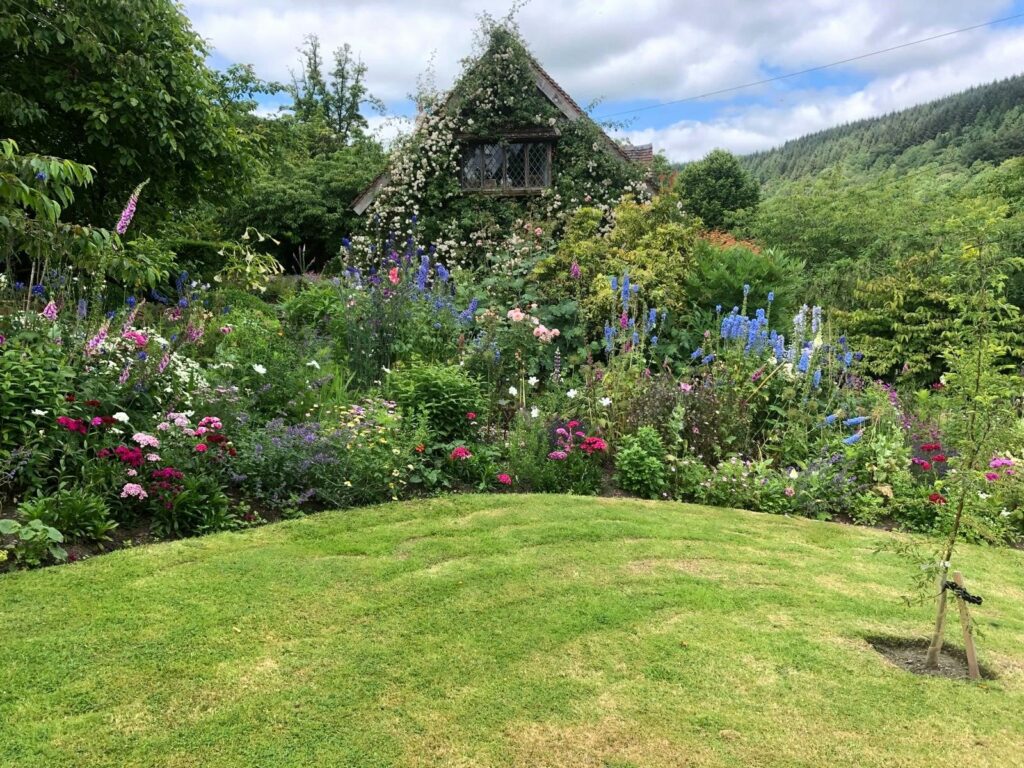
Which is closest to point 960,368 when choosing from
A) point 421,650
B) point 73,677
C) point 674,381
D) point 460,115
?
point 421,650

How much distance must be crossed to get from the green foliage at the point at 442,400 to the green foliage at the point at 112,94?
4.65 metres

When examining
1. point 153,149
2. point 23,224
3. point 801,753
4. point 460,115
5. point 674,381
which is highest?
point 460,115

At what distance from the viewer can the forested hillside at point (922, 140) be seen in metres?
28.0

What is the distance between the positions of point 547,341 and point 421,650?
13.0ft

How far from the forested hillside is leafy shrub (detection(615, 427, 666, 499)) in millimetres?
24626

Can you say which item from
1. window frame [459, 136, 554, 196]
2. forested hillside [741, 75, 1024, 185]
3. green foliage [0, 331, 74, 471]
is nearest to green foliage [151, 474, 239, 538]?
green foliage [0, 331, 74, 471]

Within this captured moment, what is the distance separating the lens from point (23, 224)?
11.5ft

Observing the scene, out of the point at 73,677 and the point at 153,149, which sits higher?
the point at 153,149

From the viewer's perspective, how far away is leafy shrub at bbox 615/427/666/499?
193 inches

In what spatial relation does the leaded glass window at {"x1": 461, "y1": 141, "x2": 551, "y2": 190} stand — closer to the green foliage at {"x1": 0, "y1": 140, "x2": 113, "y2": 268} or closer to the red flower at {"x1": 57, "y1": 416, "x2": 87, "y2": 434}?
the green foliage at {"x1": 0, "y1": 140, "x2": 113, "y2": 268}

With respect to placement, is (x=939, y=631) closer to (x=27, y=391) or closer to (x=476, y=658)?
(x=476, y=658)

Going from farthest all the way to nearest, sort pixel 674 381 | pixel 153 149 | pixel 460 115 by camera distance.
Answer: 1. pixel 460 115
2. pixel 153 149
3. pixel 674 381

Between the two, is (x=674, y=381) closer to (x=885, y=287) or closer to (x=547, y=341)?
(x=547, y=341)

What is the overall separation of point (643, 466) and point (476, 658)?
2552 millimetres
